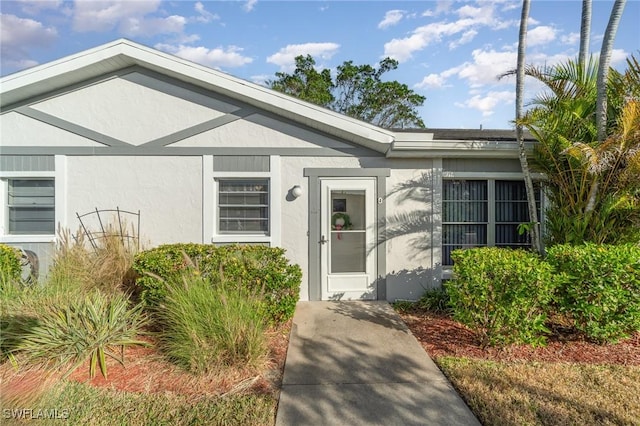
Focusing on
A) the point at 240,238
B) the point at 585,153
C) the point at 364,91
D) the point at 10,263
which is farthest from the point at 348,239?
the point at 364,91

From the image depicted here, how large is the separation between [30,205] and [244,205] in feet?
14.3

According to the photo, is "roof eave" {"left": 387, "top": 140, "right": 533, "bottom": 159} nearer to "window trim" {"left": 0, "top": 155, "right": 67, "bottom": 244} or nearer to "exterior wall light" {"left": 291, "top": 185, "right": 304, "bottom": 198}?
"exterior wall light" {"left": 291, "top": 185, "right": 304, "bottom": 198}

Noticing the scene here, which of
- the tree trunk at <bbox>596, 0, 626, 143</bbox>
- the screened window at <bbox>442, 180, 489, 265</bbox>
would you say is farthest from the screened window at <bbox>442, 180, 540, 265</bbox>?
the tree trunk at <bbox>596, 0, 626, 143</bbox>

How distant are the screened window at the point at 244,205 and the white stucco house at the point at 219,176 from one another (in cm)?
3

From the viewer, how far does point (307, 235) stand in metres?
6.36

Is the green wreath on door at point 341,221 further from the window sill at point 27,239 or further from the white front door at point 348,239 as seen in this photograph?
the window sill at point 27,239

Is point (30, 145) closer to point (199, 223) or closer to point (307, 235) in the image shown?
point (199, 223)

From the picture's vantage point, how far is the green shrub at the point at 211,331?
3641mm

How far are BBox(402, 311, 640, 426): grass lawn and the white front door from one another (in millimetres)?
1747

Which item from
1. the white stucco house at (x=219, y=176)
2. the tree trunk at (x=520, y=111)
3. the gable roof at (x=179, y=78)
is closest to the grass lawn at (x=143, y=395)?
the white stucco house at (x=219, y=176)

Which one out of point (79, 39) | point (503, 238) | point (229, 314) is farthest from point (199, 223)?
point (503, 238)

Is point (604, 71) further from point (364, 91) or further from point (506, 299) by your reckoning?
point (364, 91)

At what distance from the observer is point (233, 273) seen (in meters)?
4.75

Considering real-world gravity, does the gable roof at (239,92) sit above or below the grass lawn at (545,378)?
above
